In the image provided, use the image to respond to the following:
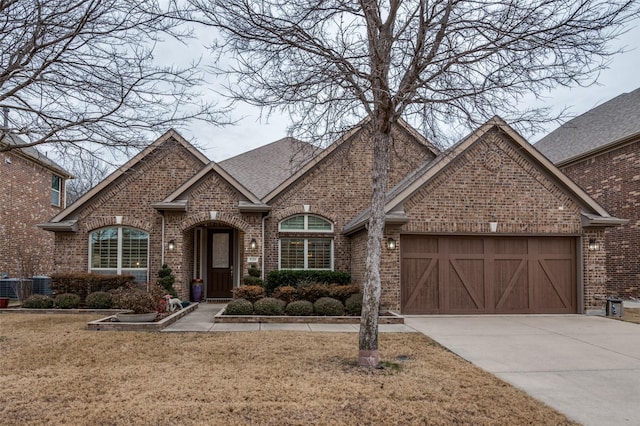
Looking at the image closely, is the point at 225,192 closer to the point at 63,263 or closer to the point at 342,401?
the point at 63,263

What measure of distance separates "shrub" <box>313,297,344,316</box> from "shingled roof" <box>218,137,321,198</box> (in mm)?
6761

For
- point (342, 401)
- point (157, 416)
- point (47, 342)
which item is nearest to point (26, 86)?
point (47, 342)

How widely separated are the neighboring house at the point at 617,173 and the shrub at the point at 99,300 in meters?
15.6

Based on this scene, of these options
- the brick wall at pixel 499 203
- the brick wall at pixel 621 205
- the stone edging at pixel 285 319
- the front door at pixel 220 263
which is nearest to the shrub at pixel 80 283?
the front door at pixel 220 263

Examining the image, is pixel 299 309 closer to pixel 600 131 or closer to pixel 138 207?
pixel 138 207

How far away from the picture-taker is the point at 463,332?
391 inches

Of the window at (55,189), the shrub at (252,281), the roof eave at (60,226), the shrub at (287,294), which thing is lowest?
the shrub at (287,294)

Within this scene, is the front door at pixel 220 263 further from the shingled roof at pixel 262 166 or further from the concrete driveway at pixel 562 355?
A: the concrete driveway at pixel 562 355

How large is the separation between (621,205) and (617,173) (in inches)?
50.3

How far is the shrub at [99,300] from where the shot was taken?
12.9 m

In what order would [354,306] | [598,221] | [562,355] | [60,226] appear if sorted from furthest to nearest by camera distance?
[60,226]
[598,221]
[354,306]
[562,355]

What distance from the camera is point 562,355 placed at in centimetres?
784

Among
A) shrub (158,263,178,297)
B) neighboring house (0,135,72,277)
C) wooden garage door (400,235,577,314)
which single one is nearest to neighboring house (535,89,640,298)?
wooden garage door (400,235,577,314)

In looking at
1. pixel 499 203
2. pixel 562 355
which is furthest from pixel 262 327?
pixel 499 203
